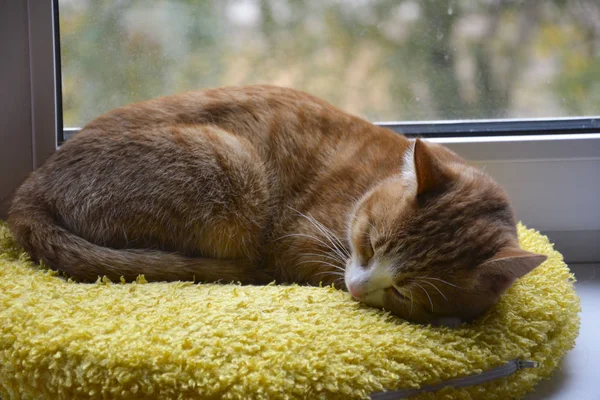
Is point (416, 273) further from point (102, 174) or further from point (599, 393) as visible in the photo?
point (102, 174)

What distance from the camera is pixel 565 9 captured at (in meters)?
1.93

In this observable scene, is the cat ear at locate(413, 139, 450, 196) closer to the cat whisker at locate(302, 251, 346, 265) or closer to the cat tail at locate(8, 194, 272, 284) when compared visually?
the cat whisker at locate(302, 251, 346, 265)

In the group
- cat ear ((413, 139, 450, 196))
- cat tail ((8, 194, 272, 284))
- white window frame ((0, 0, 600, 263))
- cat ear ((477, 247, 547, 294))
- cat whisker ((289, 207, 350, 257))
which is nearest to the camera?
cat ear ((477, 247, 547, 294))

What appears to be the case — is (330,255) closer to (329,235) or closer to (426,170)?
(329,235)

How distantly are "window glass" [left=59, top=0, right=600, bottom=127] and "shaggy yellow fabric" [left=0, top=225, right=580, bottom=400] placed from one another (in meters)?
0.77

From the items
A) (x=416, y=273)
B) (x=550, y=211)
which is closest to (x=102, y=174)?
(x=416, y=273)

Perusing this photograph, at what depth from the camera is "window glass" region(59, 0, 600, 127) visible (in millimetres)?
1931

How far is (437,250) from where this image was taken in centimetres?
127

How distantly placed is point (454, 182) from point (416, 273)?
0.23 meters

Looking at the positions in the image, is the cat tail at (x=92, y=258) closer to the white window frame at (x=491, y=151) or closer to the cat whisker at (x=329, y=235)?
the cat whisker at (x=329, y=235)

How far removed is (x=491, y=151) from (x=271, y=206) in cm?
73

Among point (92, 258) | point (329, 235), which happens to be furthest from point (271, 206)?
point (92, 258)

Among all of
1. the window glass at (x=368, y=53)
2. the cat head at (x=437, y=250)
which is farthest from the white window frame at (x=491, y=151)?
the cat head at (x=437, y=250)

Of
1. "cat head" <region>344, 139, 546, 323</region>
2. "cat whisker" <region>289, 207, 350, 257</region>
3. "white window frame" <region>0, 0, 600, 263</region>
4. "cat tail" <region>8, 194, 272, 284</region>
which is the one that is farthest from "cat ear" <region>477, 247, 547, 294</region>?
"white window frame" <region>0, 0, 600, 263</region>
